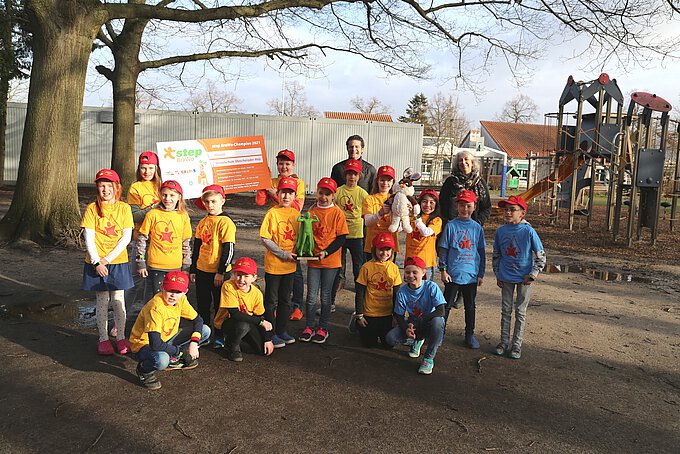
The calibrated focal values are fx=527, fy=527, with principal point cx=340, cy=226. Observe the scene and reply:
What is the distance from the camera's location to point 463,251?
521 centimetres

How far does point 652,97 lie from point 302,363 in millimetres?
13406

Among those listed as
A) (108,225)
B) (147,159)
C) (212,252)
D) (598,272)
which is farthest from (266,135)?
(108,225)

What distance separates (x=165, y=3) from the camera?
15.7 metres

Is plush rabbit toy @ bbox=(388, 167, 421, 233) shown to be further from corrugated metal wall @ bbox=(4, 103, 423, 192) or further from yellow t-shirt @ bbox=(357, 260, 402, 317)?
corrugated metal wall @ bbox=(4, 103, 423, 192)

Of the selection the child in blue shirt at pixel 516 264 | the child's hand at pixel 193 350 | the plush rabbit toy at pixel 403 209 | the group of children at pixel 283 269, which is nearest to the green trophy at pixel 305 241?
the group of children at pixel 283 269

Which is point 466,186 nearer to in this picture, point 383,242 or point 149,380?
point 383,242

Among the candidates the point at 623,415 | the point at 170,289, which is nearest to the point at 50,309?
the point at 170,289

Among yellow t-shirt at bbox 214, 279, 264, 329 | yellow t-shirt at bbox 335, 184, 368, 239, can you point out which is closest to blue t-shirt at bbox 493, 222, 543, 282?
yellow t-shirt at bbox 335, 184, 368, 239

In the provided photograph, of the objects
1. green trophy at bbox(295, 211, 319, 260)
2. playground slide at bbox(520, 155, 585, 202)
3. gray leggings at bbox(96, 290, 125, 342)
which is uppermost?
playground slide at bbox(520, 155, 585, 202)

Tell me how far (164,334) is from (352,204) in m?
2.74

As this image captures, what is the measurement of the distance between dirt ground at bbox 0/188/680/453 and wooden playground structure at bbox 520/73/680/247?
23.7 ft

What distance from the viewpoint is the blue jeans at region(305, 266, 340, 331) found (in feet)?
17.2

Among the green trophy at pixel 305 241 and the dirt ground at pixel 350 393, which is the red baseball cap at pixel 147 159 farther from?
the green trophy at pixel 305 241

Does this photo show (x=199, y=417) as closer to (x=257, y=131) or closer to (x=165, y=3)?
(x=165, y=3)
